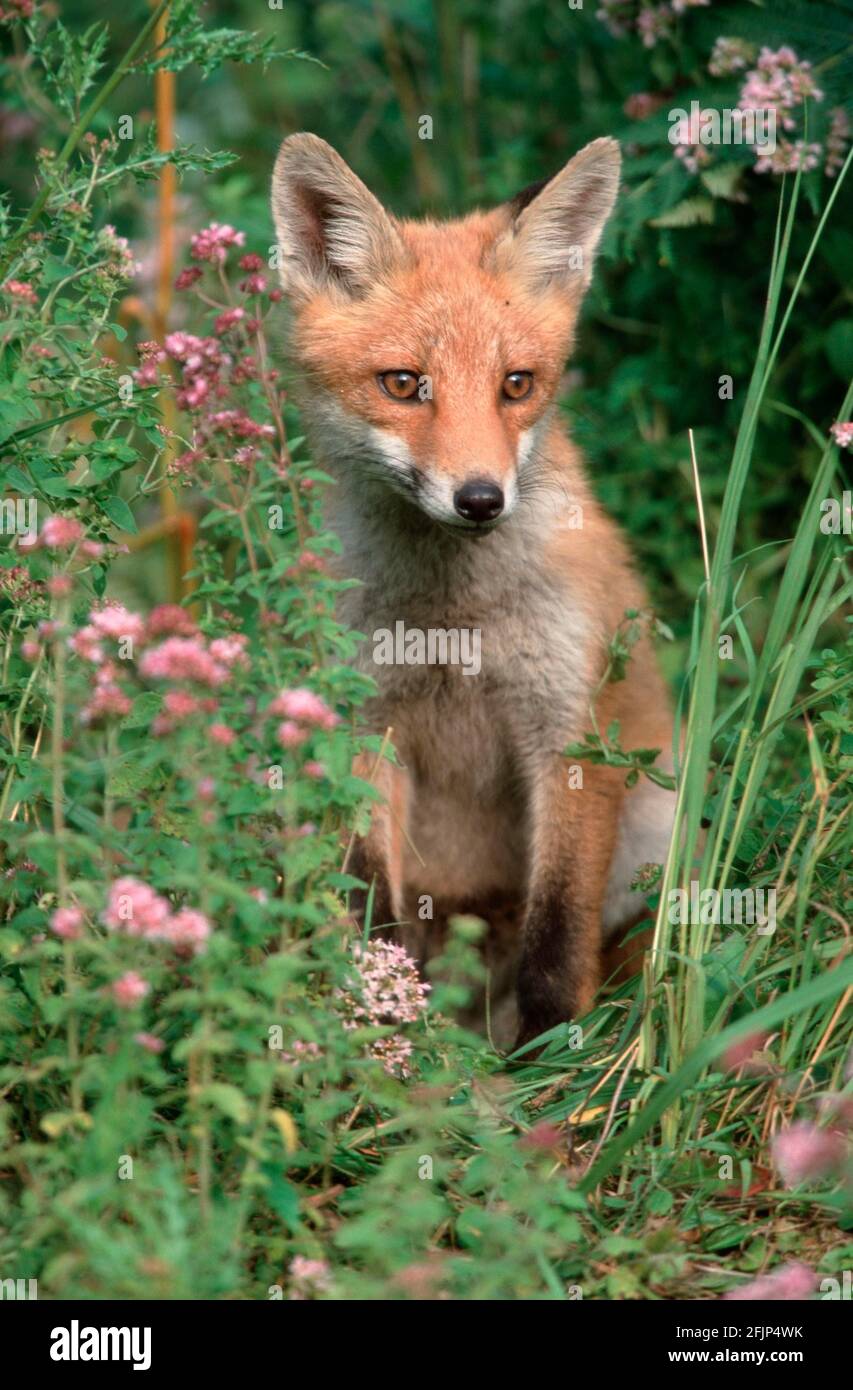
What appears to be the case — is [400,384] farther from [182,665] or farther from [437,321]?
[182,665]

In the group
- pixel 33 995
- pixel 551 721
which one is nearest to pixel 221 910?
pixel 33 995

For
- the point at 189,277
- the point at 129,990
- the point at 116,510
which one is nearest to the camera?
the point at 129,990

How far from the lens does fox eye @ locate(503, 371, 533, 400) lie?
346cm

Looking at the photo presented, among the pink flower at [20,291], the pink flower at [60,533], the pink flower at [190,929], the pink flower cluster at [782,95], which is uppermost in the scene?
the pink flower cluster at [782,95]

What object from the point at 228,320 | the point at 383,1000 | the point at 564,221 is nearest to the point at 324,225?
the point at 564,221

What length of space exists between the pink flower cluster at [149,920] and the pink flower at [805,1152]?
0.99 m

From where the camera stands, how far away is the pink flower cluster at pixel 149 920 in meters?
2.13

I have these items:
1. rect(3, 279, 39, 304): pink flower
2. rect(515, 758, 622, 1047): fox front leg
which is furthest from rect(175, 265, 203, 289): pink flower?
rect(515, 758, 622, 1047): fox front leg

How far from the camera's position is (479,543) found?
3.73 m

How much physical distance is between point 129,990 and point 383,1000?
0.83 metres

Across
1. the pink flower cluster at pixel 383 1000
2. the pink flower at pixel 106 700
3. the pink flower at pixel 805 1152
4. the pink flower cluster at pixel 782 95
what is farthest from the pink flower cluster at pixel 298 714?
the pink flower cluster at pixel 782 95

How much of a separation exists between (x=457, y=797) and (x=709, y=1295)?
170 centimetres

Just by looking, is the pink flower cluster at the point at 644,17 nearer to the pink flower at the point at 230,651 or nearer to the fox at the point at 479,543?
the fox at the point at 479,543

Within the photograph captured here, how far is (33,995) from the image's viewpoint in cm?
252
